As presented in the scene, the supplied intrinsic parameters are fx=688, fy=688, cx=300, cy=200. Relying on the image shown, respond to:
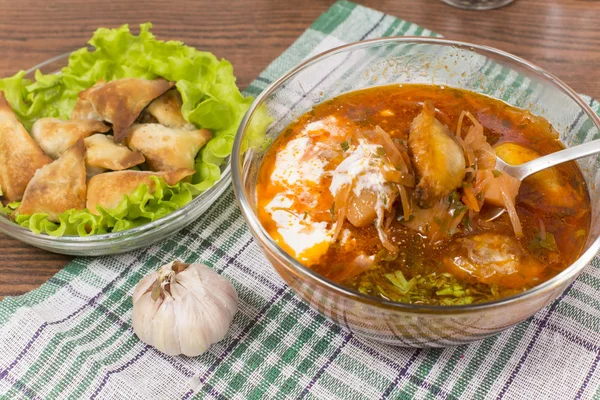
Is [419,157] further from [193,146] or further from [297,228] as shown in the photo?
[193,146]

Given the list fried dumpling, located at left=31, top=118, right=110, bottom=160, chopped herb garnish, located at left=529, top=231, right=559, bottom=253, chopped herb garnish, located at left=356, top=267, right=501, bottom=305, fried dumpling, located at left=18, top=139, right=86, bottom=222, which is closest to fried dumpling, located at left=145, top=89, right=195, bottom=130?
fried dumpling, located at left=31, top=118, right=110, bottom=160

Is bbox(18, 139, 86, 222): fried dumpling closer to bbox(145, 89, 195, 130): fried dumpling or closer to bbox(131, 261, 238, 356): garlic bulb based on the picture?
bbox(145, 89, 195, 130): fried dumpling

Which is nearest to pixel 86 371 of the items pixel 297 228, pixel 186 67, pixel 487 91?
pixel 297 228

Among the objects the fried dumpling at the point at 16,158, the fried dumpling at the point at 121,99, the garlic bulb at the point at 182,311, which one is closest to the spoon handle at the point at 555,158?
the garlic bulb at the point at 182,311

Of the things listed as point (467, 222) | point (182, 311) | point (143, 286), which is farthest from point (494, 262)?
point (143, 286)

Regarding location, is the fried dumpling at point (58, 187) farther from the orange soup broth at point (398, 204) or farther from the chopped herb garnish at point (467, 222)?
the chopped herb garnish at point (467, 222)

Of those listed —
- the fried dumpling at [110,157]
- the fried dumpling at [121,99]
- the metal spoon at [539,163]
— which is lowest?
the fried dumpling at [110,157]
